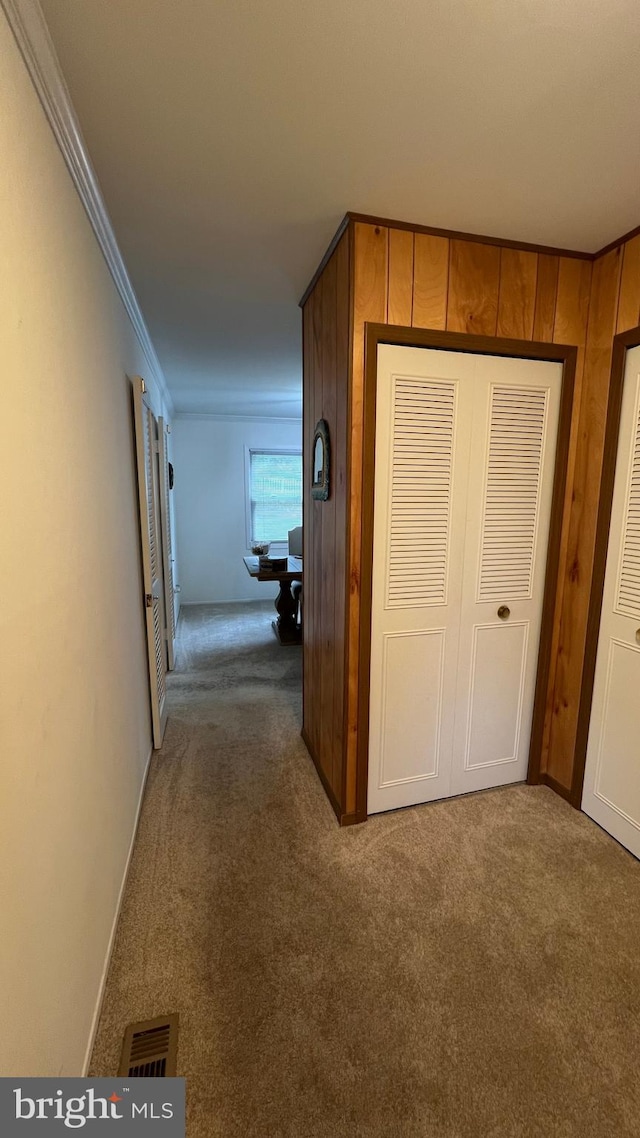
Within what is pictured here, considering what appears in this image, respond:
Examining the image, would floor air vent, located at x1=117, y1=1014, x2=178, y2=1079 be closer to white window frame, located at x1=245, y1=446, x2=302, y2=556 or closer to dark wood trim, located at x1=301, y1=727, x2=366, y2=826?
dark wood trim, located at x1=301, y1=727, x2=366, y2=826

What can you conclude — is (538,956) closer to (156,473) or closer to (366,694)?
(366,694)

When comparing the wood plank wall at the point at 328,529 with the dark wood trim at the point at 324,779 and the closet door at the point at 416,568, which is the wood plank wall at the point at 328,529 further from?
the closet door at the point at 416,568

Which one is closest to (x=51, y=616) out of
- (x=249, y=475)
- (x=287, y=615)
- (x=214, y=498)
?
(x=287, y=615)

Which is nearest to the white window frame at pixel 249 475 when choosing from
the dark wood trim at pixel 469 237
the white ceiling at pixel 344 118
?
the white ceiling at pixel 344 118

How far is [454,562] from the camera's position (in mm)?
2111

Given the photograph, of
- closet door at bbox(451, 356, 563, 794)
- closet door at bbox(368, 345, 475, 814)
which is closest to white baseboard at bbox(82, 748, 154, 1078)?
closet door at bbox(368, 345, 475, 814)

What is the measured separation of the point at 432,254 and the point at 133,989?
2.70 metres

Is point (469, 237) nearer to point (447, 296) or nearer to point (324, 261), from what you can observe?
point (447, 296)

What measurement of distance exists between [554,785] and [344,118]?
2790 millimetres

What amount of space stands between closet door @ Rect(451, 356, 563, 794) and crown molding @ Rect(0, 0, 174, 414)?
4.95 feet

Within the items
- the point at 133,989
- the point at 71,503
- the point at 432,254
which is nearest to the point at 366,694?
the point at 133,989

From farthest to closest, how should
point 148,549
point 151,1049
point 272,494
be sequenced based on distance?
point 272,494
point 148,549
point 151,1049

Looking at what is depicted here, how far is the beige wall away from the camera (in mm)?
857

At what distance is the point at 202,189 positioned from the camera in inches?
63.1
